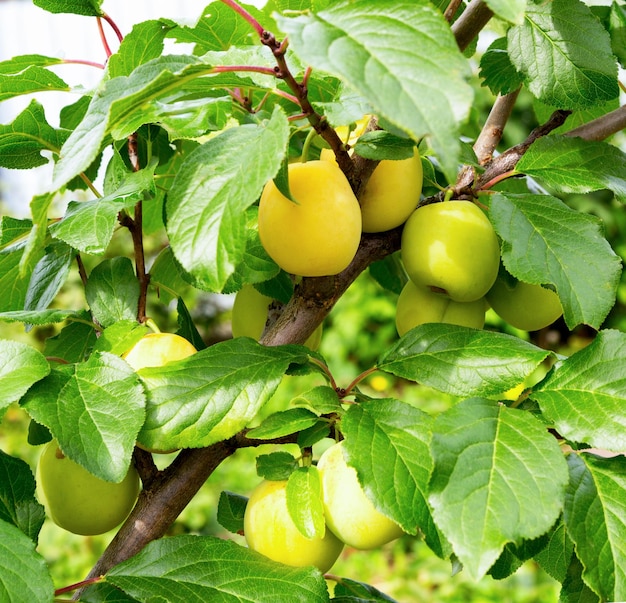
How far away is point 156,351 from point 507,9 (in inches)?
13.4

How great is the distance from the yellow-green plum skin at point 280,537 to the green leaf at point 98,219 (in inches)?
8.8

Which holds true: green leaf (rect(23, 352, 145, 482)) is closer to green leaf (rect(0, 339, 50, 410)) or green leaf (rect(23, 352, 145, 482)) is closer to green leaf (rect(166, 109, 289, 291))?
green leaf (rect(0, 339, 50, 410))

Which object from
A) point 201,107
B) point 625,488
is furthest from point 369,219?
point 625,488

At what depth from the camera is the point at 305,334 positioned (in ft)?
2.09

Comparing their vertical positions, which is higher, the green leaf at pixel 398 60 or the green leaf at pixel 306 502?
the green leaf at pixel 398 60

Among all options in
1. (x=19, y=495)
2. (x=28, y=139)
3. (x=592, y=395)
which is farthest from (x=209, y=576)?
(x=28, y=139)

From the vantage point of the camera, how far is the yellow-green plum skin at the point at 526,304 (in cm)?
67

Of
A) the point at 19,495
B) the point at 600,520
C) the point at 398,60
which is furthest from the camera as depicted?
the point at 19,495

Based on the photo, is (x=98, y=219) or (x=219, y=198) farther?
(x=98, y=219)

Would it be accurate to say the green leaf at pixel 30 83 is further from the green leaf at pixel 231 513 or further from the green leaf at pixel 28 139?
the green leaf at pixel 231 513

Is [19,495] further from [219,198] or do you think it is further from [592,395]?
[592,395]

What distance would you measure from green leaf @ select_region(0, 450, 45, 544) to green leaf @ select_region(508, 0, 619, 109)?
49cm

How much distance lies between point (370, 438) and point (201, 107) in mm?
252

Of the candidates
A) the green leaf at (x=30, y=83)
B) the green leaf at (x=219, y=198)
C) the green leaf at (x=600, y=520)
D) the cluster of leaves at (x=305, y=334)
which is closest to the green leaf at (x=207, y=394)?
the cluster of leaves at (x=305, y=334)
